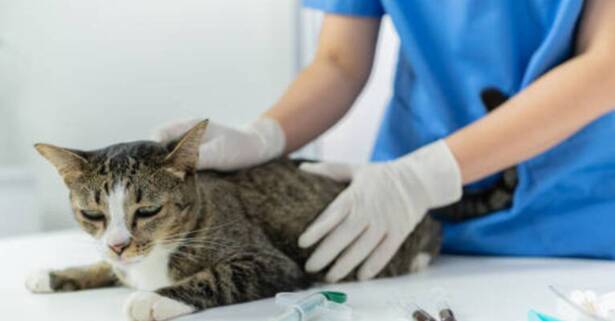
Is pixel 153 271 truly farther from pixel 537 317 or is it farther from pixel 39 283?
pixel 537 317

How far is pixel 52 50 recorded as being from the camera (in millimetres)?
1504

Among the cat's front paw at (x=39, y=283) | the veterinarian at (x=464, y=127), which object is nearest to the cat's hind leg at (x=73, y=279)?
the cat's front paw at (x=39, y=283)

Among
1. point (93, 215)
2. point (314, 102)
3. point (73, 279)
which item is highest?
point (314, 102)

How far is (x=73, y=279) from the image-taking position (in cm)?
105

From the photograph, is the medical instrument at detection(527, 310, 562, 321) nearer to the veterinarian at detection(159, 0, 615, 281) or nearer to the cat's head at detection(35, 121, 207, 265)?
the veterinarian at detection(159, 0, 615, 281)

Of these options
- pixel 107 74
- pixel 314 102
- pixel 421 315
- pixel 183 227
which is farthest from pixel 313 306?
pixel 107 74

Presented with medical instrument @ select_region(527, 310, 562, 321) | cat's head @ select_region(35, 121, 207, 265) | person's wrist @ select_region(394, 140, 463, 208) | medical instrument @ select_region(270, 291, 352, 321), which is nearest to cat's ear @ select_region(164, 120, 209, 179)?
cat's head @ select_region(35, 121, 207, 265)

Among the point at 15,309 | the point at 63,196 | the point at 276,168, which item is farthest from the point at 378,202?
the point at 63,196

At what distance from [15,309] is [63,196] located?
54cm

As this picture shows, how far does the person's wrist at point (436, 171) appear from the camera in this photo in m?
1.12

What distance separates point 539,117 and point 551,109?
2 cm

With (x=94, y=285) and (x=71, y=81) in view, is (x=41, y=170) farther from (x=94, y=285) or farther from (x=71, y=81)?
(x=94, y=285)

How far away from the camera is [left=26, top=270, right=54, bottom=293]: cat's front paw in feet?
3.35

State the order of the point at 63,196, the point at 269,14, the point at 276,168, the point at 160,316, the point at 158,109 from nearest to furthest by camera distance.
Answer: the point at 160,316 → the point at 276,168 → the point at 63,196 → the point at 158,109 → the point at 269,14
